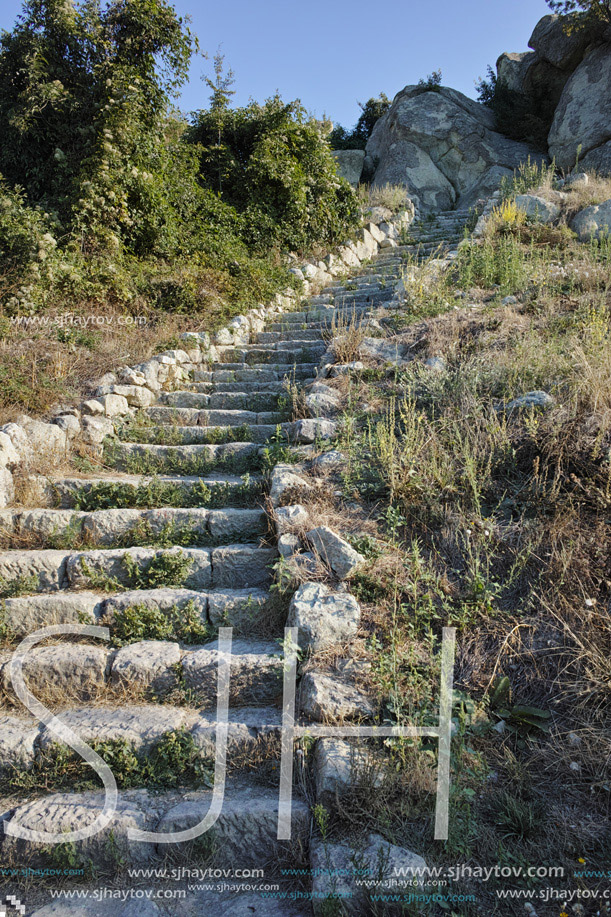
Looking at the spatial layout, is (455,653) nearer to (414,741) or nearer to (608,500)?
(414,741)

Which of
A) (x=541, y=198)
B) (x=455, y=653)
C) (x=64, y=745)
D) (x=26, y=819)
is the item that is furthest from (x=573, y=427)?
(x=541, y=198)

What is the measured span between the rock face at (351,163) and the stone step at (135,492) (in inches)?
602

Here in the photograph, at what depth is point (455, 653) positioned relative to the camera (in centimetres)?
294

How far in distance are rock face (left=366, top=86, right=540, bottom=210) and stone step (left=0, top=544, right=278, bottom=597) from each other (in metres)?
15.1

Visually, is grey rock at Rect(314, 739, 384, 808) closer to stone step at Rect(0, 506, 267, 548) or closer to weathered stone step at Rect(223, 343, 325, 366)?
stone step at Rect(0, 506, 267, 548)

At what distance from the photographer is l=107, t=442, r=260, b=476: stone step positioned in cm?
498

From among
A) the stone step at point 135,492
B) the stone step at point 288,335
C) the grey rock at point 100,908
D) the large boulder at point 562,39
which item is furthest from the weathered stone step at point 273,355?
the large boulder at point 562,39

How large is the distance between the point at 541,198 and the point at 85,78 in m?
7.77

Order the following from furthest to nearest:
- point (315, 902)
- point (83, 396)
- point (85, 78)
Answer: point (85, 78), point (83, 396), point (315, 902)

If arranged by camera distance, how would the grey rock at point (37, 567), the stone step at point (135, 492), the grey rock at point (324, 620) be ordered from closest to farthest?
the grey rock at point (324, 620) < the grey rock at point (37, 567) < the stone step at point (135, 492)

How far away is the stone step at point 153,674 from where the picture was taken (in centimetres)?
307

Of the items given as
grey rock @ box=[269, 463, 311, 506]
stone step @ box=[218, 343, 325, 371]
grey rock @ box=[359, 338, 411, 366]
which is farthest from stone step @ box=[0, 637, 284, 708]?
stone step @ box=[218, 343, 325, 371]

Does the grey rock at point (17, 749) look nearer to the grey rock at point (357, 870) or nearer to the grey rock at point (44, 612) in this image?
the grey rock at point (44, 612)

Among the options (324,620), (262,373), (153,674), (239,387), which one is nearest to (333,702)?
(324,620)
